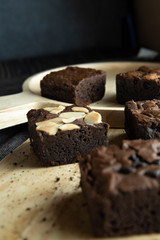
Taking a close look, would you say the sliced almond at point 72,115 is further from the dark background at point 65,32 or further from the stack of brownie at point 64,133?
the dark background at point 65,32

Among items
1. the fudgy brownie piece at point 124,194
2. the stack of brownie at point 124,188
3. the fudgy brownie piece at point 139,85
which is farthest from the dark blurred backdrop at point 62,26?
the fudgy brownie piece at point 124,194

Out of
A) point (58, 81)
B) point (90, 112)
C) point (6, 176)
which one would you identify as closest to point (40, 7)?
point (58, 81)

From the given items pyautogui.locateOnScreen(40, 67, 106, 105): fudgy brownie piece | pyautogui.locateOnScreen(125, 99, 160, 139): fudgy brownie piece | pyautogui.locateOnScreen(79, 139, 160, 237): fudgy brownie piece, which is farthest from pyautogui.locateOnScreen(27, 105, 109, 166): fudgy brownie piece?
pyautogui.locateOnScreen(40, 67, 106, 105): fudgy brownie piece

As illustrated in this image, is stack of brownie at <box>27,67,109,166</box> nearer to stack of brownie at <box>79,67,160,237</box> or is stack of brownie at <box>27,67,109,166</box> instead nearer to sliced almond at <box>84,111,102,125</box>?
sliced almond at <box>84,111,102,125</box>

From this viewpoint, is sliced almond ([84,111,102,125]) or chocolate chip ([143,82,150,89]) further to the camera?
chocolate chip ([143,82,150,89])

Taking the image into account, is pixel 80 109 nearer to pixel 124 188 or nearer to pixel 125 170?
pixel 125 170

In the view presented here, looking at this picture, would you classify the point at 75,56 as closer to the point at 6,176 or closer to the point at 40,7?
the point at 40,7

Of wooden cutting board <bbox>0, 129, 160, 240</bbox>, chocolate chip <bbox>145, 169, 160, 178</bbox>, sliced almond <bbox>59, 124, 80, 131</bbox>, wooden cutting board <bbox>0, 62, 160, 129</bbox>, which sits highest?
sliced almond <bbox>59, 124, 80, 131</bbox>

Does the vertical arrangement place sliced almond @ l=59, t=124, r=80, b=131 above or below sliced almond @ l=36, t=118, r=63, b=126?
below

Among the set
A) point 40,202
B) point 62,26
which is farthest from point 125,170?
point 62,26
